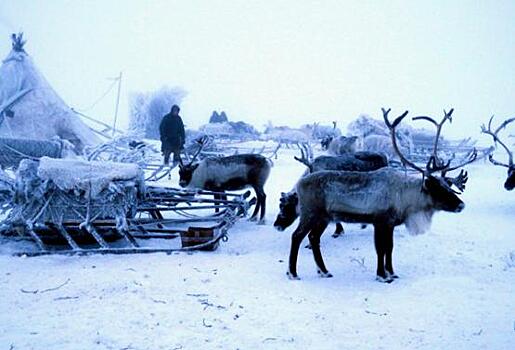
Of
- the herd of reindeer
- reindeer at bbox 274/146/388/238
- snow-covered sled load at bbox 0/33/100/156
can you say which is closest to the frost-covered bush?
snow-covered sled load at bbox 0/33/100/156

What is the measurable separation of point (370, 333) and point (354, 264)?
1.94 metres

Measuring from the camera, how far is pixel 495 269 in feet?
15.1

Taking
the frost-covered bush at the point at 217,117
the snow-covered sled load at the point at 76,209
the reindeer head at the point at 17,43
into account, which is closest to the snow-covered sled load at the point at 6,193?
the snow-covered sled load at the point at 76,209

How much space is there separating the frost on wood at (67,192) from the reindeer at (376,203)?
7.74ft

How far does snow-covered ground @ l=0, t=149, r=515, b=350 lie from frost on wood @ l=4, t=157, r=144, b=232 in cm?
58

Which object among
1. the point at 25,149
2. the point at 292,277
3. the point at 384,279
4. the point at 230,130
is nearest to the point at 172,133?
the point at 25,149

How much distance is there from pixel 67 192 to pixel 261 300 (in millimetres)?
3179

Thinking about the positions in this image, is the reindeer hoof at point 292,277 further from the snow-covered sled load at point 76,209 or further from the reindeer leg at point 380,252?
the snow-covered sled load at point 76,209

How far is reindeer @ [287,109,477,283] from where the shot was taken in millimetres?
4379

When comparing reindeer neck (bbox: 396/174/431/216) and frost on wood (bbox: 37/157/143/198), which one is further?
frost on wood (bbox: 37/157/143/198)

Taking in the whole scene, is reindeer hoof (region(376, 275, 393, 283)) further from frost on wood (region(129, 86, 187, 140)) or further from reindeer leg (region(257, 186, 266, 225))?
frost on wood (region(129, 86, 187, 140))

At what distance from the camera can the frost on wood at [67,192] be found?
5.21 meters

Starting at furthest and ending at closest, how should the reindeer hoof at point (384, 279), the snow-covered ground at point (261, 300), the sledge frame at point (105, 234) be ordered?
the sledge frame at point (105, 234)
the reindeer hoof at point (384, 279)
the snow-covered ground at point (261, 300)

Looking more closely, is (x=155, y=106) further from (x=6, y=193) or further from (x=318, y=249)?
(x=318, y=249)
